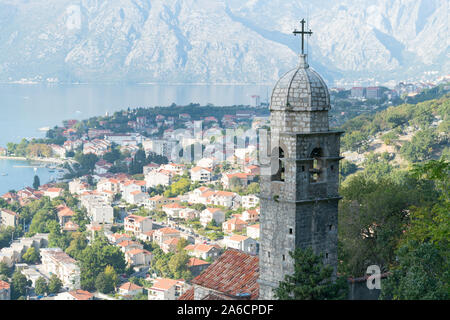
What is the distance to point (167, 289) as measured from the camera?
23.5 meters

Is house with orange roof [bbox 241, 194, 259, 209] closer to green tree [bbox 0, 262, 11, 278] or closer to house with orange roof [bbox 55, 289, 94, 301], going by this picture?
green tree [bbox 0, 262, 11, 278]

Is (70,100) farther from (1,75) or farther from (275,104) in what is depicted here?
(275,104)

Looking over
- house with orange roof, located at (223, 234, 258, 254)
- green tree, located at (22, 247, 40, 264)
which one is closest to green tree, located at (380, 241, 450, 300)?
house with orange roof, located at (223, 234, 258, 254)

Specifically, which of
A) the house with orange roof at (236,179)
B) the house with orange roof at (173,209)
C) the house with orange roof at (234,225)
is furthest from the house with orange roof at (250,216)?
the house with orange roof at (236,179)

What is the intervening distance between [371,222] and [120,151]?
52764mm

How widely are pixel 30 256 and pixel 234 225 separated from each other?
30.3 feet

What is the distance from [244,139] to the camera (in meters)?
61.2

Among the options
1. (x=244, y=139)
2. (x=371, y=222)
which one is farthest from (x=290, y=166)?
(x=244, y=139)

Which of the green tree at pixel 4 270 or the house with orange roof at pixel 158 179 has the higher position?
the house with orange roof at pixel 158 179

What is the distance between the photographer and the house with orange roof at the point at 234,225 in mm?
34062

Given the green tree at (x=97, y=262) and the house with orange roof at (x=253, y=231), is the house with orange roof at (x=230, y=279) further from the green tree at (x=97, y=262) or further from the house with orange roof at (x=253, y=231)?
the house with orange roof at (x=253, y=231)

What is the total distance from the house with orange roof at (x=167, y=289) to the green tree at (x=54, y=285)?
4237mm

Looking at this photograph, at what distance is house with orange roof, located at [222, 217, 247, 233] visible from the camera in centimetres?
3406

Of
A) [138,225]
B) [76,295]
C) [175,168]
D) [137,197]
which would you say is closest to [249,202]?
[138,225]
